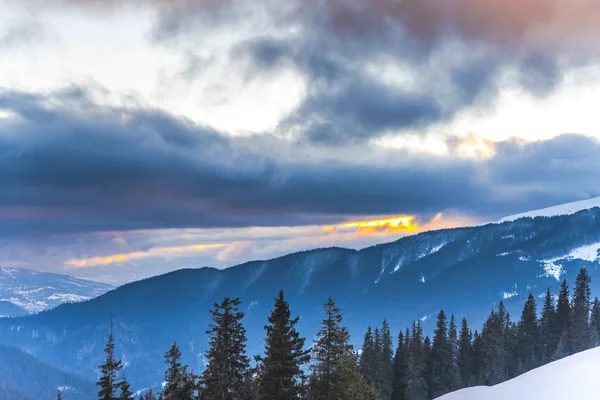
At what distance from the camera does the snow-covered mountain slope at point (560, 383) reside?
3631cm

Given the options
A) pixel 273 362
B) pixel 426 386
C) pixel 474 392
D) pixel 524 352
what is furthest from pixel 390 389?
pixel 273 362

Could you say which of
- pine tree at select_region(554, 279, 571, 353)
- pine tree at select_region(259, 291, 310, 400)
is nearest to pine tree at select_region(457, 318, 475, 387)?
pine tree at select_region(554, 279, 571, 353)

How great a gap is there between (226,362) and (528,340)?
97604 mm

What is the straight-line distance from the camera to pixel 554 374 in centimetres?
4088

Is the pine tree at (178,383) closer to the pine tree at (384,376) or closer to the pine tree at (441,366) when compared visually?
the pine tree at (384,376)

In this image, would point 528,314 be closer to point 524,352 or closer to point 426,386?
point 524,352

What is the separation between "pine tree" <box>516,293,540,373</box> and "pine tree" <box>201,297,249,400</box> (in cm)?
8696

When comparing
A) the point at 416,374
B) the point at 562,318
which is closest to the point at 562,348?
the point at 562,318

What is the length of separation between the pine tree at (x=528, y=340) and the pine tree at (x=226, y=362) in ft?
285

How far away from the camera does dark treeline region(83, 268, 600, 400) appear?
48938mm

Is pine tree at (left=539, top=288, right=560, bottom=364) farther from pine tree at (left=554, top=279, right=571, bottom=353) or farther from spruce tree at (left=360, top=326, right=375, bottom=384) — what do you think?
spruce tree at (left=360, top=326, right=375, bottom=384)

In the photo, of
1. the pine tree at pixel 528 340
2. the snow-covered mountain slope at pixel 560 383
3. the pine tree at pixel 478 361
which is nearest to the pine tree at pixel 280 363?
the snow-covered mountain slope at pixel 560 383

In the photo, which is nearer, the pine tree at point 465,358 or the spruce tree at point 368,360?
the spruce tree at point 368,360

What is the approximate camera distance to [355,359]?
57.2 metres
